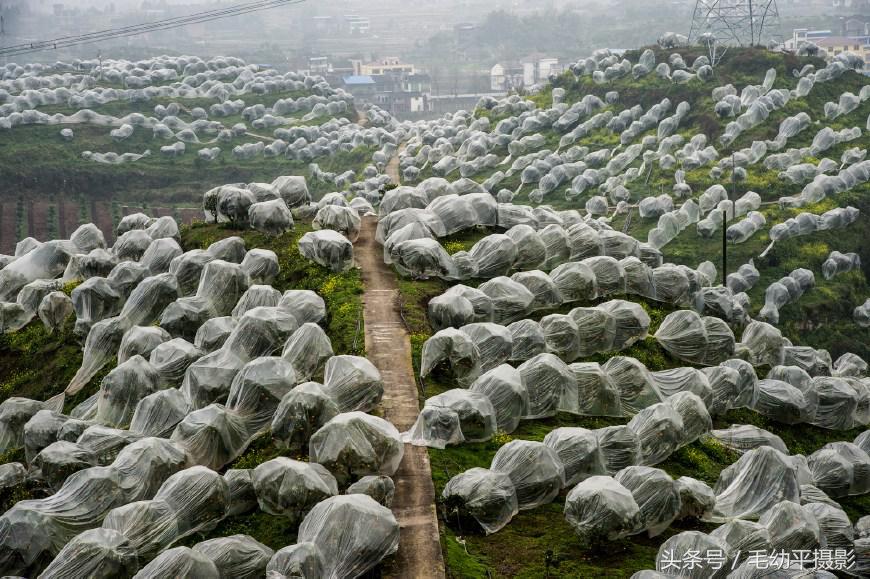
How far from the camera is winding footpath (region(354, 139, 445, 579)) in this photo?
23328mm

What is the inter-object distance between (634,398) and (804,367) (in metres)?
11.7

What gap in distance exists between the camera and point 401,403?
3008 cm

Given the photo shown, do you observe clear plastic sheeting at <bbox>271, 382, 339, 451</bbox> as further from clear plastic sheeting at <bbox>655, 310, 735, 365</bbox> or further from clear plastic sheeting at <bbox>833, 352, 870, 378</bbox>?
clear plastic sheeting at <bbox>833, 352, 870, 378</bbox>

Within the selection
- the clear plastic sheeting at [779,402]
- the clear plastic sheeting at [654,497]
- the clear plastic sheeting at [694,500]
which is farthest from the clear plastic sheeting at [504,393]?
the clear plastic sheeting at [779,402]

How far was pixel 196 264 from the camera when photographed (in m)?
40.2

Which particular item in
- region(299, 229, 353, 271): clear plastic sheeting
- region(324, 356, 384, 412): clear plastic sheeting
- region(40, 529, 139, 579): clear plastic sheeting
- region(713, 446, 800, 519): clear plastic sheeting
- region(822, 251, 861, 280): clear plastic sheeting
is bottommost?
region(822, 251, 861, 280): clear plastic sheeting

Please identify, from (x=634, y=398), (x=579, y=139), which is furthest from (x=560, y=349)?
(x=579, y=139)

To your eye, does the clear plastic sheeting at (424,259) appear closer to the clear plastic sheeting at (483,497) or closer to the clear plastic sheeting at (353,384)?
the clear plastic sheeting at (353,384)

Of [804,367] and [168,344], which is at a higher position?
[168,344]

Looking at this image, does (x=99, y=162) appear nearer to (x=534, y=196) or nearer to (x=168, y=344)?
(x=534, y=196)

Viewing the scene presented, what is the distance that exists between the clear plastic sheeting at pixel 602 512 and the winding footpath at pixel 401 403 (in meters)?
3.09

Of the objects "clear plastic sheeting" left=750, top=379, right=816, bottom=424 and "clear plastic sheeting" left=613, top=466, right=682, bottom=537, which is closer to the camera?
"clear plastic sheeting" left=613, top=466, right=682, bottom=537

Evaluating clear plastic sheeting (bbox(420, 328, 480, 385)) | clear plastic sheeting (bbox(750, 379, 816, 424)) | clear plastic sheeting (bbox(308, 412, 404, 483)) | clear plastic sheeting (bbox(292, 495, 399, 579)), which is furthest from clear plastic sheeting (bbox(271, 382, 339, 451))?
clear plastic sheeting (bbox(750, 379, 816, 424))

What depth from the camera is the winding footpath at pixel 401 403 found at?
23.3 m
